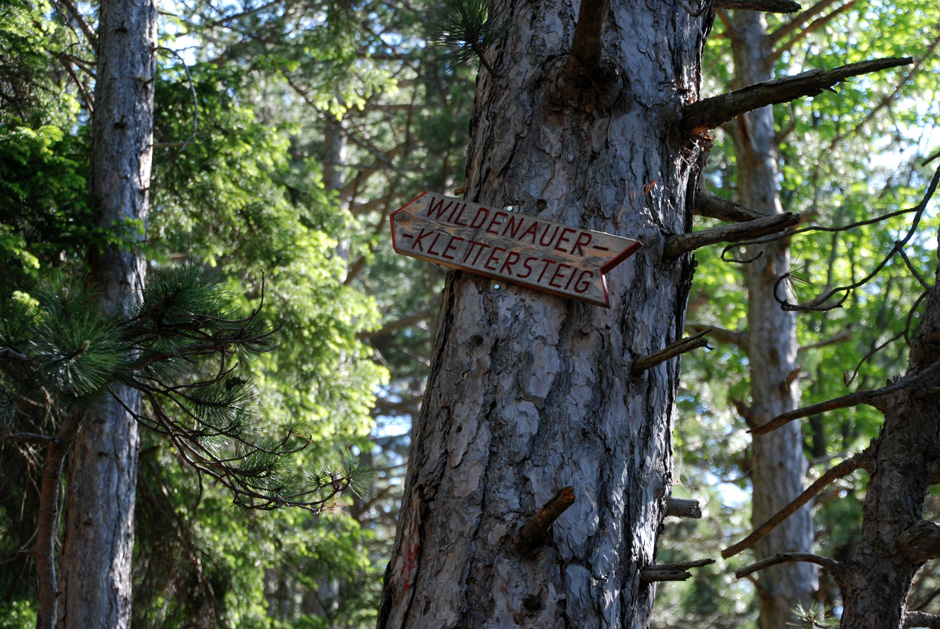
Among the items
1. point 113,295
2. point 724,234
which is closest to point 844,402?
point 724,234

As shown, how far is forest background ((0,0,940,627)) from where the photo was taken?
4.94 metres

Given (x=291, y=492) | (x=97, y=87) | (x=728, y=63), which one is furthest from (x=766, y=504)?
(x=728, y=63)

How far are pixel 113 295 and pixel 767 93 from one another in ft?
13.9

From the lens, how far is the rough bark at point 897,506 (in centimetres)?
259

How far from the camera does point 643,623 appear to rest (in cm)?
169

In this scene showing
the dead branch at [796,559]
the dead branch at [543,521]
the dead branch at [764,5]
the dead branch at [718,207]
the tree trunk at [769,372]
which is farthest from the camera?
the tree trunk at [769,372]

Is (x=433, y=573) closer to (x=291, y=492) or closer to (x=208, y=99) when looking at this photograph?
(x=291, y=492)

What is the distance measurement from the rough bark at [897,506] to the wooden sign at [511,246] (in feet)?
4.95

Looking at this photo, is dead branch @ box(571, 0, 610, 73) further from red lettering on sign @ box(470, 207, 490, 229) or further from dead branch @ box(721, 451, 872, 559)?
dead branch @ box(721, 451, 872, 559)

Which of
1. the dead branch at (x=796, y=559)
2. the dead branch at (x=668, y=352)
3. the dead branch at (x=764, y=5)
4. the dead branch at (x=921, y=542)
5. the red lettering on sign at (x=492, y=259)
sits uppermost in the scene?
the dead branch at (x=764, y=5)

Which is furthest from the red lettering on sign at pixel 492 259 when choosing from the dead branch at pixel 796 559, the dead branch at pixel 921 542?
the dead branch at pixel 921 542

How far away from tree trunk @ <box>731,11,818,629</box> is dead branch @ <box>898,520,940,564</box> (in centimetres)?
377

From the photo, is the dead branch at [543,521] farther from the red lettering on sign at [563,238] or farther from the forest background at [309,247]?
the forest background at [309,247]

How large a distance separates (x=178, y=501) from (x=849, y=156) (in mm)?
8405
